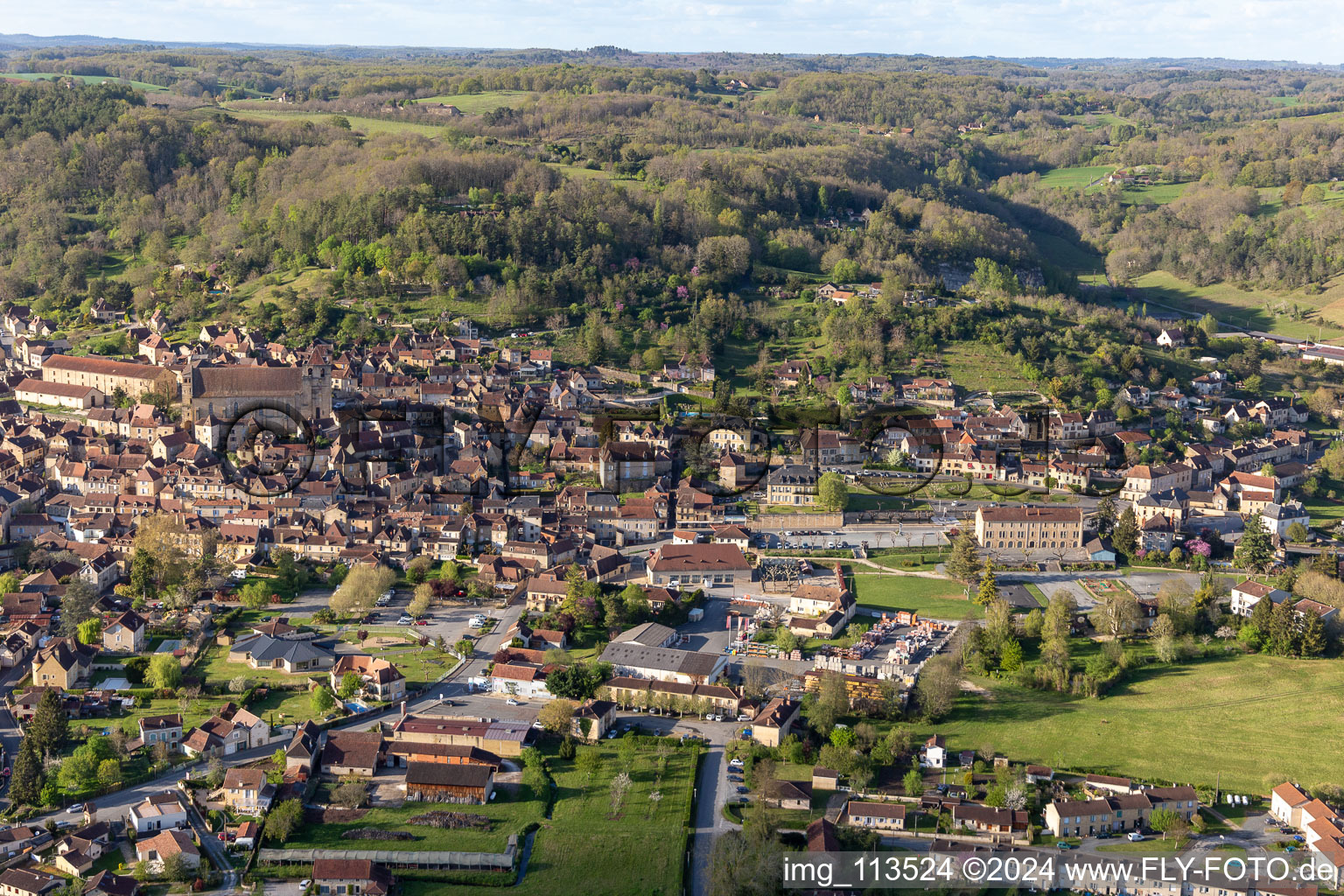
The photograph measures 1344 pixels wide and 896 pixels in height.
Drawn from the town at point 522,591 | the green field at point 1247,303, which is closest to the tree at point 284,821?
the town at point 522,591

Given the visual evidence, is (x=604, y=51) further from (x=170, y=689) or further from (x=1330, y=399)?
(x=170, y=689)

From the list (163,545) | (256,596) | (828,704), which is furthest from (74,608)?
(828,704)

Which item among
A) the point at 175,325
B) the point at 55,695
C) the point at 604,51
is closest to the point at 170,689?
the point at 55,695

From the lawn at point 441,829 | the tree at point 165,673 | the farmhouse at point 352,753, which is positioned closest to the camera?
the lawn at point 441,829

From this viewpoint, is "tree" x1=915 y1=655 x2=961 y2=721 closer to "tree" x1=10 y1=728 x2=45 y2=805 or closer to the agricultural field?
the agricultural field

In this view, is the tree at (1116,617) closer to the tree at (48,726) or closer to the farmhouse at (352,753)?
the farmhouse at (352,753)

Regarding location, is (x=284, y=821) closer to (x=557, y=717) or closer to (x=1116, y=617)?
(x=557, y=717)

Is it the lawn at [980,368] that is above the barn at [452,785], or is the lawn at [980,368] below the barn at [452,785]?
above
